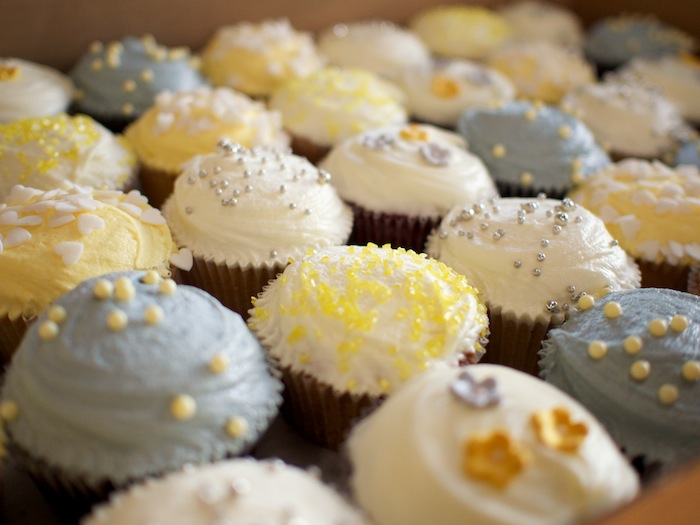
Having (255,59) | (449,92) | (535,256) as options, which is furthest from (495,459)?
(255,59)

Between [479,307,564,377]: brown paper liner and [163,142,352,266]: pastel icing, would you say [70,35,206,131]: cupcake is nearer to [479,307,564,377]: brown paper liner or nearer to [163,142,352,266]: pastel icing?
[163,142,352,266]: pastel icing

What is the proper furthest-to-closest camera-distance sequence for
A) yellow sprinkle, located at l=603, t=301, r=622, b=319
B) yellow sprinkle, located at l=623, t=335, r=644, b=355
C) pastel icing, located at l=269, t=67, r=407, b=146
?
pastel icing, located at l=269, t=67, r=407, b=146 < yellow sprinkle, located at l=603, t=301, r=622, b=319 < yellow sprinkle, located at l=623, t=335, r=644, b=355

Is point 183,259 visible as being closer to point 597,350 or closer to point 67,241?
point 67,241

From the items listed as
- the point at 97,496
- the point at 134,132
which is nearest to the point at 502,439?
the point at 97,496

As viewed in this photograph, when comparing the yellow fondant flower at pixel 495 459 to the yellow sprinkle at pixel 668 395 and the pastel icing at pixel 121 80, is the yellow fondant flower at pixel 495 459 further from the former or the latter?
the pastel icing at pixel 121 80

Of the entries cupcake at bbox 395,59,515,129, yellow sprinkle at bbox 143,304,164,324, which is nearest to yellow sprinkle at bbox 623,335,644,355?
yellow sprinkle at bbox 143,304,164,324

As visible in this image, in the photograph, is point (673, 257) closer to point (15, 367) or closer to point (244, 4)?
point (15, 367)
